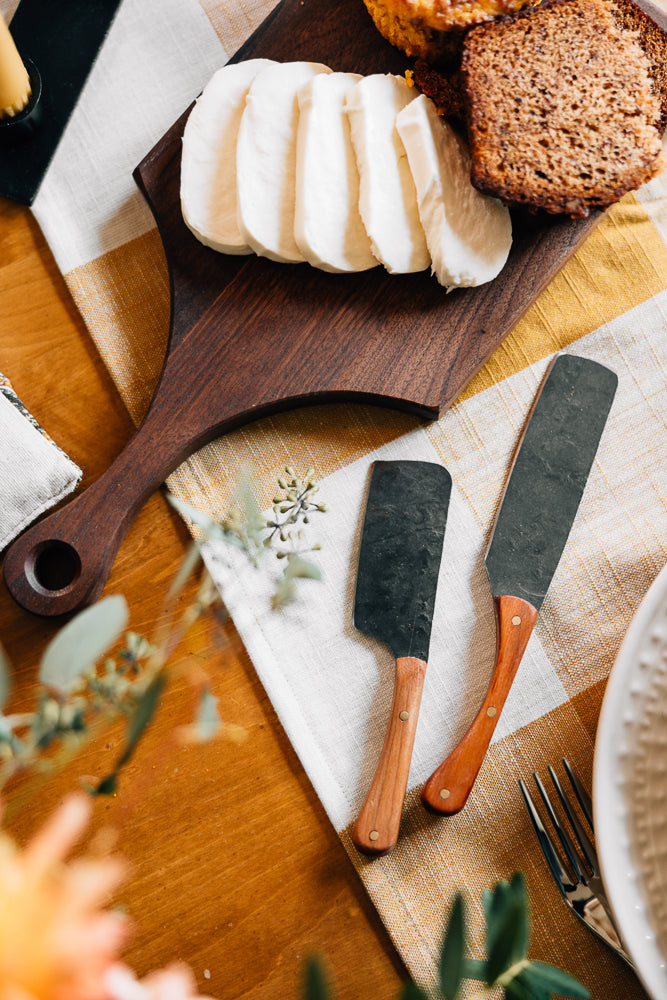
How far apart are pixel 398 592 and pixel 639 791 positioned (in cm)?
40

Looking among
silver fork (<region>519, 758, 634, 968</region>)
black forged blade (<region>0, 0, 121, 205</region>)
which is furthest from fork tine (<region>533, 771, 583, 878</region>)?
black forged blade (<region>0, 0, 121, 205</region>)

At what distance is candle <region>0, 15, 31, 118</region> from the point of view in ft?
3.28

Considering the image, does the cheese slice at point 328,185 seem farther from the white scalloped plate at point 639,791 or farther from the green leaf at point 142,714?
the green leaf at point 142,714

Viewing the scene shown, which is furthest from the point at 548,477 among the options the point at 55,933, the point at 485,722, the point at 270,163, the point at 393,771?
the point at 55,933

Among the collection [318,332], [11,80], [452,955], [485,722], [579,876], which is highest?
[11,80]

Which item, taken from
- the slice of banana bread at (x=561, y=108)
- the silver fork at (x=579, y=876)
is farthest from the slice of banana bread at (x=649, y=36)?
the silver fork at (x=579, y=876)

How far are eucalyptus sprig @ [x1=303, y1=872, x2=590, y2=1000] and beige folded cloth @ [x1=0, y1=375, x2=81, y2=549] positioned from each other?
779mm

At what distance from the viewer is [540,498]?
1.05m

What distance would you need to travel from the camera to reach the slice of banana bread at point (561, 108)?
3.24 feet

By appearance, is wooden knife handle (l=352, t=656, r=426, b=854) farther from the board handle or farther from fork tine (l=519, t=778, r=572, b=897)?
the board handle

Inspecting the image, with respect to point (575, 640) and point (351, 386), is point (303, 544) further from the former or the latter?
point (575, 640)

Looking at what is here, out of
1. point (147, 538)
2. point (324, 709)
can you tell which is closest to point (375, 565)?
point (324, 709)

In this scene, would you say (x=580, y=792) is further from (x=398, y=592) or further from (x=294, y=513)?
(x=294, y=513)

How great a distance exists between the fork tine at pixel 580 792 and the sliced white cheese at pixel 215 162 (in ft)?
2.66
